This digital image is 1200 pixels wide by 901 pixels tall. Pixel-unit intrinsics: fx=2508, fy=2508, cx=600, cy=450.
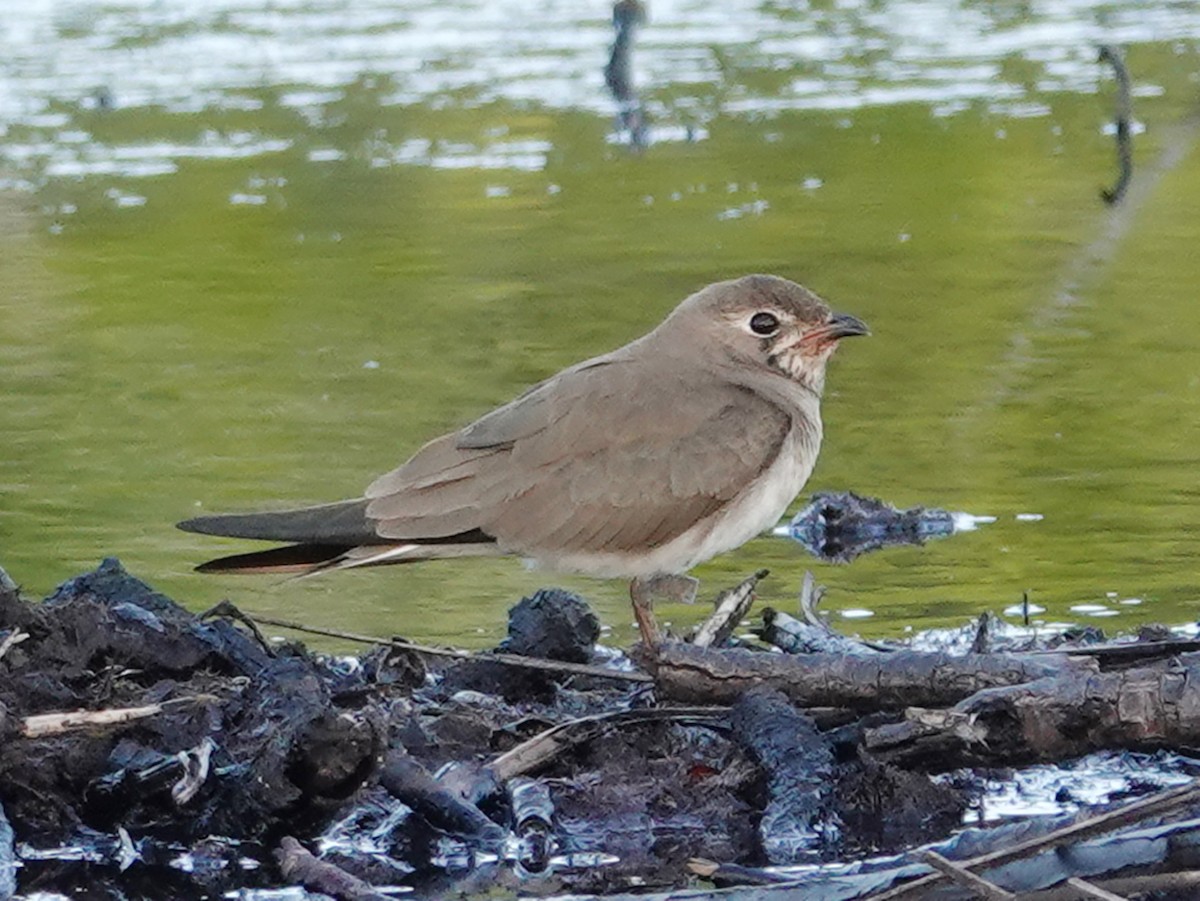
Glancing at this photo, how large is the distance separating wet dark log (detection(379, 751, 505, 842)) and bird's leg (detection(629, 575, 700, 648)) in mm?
789

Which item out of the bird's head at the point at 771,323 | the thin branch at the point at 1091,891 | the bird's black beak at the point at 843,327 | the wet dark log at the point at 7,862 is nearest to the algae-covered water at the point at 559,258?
the bird's black beak at the point at 843,327

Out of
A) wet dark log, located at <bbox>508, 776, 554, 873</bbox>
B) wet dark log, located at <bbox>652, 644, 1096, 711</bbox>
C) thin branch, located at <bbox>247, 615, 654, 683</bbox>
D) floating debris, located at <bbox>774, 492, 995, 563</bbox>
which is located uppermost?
wet dark log, located at <bbox>652, 644, 1096, 711</bbox>

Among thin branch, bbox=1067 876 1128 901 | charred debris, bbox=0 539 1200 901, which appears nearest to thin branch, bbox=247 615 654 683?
charred debris, bbox=0 539 1200 901

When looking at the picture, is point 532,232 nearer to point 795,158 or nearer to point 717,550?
point 795,158

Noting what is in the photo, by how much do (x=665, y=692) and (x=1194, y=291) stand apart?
262 inches

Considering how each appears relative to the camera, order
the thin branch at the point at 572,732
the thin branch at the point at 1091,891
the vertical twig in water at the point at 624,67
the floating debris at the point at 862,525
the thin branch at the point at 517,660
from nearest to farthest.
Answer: the thin branch at the point at 1091,891
the thin branch at the point at 572,732
the thin branch at the point at 517,660
the floating debris at the point at 862,525
the vertical twig in water at the point at 624,67

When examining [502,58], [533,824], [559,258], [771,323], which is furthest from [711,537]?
[502,58]

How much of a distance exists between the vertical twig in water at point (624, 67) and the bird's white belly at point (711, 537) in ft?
34.3

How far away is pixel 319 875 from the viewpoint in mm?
4805

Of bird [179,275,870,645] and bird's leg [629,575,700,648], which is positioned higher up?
bird [179,275,870,645]

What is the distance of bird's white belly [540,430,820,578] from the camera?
618 cm

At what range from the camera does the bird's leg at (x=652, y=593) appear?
6102 mm

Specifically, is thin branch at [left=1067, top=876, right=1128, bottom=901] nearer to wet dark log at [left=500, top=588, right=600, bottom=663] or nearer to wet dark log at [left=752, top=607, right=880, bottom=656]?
wet dark log at [left=752, top=607, right=880, bottom=656]

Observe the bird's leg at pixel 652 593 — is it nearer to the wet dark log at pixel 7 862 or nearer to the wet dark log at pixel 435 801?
the wet dark log at pixel 435 801
